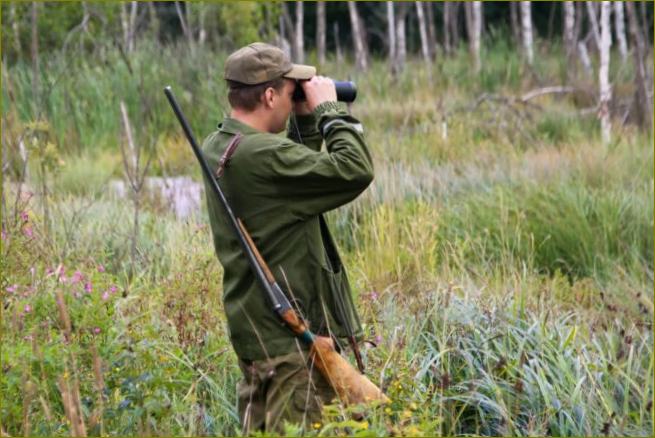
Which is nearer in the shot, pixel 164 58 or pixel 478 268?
pixel 478 268

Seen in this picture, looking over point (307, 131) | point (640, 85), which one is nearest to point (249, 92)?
point (307, 131)

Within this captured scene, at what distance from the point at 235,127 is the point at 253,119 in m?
0.07

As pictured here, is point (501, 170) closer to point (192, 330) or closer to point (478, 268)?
point (478, 268)

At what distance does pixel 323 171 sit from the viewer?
3430 mm

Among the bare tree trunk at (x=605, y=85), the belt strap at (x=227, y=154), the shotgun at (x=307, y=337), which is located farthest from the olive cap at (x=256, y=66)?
the bare tree trunk at (x=605, y=85)

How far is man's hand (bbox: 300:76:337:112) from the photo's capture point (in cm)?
364

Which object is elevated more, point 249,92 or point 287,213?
point 249,92

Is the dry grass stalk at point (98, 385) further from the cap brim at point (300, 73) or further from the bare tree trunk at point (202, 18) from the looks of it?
the bare tree trunk at point (202, 18)

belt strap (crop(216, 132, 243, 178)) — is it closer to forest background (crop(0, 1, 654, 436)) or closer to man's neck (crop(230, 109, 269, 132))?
man's neck (crop(230, 109, 269, 132))

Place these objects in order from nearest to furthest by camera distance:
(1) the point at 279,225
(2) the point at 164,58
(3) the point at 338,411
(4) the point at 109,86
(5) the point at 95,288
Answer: (3) the point at 338,411 → (1) the point at 279,225 → (5) the point at 95,288 → (4) the point at 109,86 → (2) the point at 164,58

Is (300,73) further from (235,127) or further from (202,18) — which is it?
(202,18)

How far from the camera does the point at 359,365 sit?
3.72m

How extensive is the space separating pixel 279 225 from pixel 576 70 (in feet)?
47.3

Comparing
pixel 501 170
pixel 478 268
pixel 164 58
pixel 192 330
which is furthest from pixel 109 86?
pixel 192 330
